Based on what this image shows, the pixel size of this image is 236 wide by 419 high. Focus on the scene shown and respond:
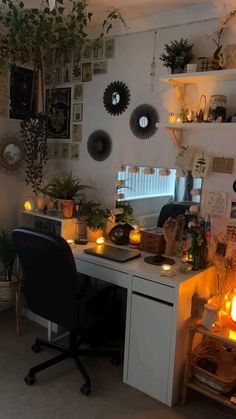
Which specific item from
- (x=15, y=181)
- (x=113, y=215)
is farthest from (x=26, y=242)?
(x=15, y=181)

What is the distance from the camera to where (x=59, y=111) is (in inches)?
124

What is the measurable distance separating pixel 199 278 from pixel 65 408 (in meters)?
1.04

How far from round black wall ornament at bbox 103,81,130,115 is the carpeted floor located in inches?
70.6

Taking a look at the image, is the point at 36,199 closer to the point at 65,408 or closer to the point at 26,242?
the point at 26,242

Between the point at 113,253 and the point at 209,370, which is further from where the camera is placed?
the point at 113,253

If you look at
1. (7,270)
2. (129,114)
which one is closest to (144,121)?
(129,114)

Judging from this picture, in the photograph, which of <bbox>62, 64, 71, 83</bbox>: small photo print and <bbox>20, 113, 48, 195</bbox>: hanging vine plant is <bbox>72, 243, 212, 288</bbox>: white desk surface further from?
<bbox>62, 64, 71, 83</bbox>: small photo print

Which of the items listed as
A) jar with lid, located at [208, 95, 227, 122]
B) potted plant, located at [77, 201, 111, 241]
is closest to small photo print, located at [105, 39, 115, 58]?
jar with lid, located at [208, 95, 227, 122]

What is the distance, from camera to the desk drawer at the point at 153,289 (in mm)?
2051

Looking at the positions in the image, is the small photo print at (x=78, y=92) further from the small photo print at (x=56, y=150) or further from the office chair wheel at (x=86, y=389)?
the office chair wheel at (x=86, y=389)

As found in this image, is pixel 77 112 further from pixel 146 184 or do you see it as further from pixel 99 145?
pixel 146 184

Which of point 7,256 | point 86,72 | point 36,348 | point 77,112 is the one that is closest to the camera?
point 36,348

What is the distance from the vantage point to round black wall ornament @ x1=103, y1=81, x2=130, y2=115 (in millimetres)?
2746

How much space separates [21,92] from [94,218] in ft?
4.07
